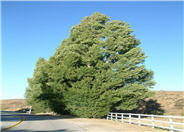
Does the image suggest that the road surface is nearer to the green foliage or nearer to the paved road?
the paved road

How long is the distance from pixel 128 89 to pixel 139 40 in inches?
300

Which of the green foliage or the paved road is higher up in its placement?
the green foliage

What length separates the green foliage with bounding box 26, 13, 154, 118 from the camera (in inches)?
1062

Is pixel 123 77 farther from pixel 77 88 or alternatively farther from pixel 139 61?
pixel 77 88

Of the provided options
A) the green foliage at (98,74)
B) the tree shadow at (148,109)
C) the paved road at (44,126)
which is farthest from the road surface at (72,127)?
the tree shadow at (148,109)

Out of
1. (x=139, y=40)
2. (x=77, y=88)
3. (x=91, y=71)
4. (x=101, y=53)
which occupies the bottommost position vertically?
(x=77, y=88)

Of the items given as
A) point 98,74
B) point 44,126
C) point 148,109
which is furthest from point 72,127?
point 148,109

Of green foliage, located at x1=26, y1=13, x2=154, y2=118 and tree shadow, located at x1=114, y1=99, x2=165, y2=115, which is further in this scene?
tree shadow, located at x1=114, y1=99, x2=165, y2=115

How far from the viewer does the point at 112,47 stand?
29.4 metres

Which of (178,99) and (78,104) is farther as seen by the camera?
(178,99)

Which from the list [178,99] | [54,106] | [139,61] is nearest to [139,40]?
[139,61]

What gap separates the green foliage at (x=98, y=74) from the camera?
2697 centimetres

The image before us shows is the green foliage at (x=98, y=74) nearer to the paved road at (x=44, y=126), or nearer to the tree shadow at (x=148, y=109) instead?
the paved road at (x=44, y=126)

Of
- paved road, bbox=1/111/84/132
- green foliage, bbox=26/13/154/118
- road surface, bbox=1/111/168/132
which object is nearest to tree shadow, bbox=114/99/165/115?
green foliage, bbox=26/13/154/118
